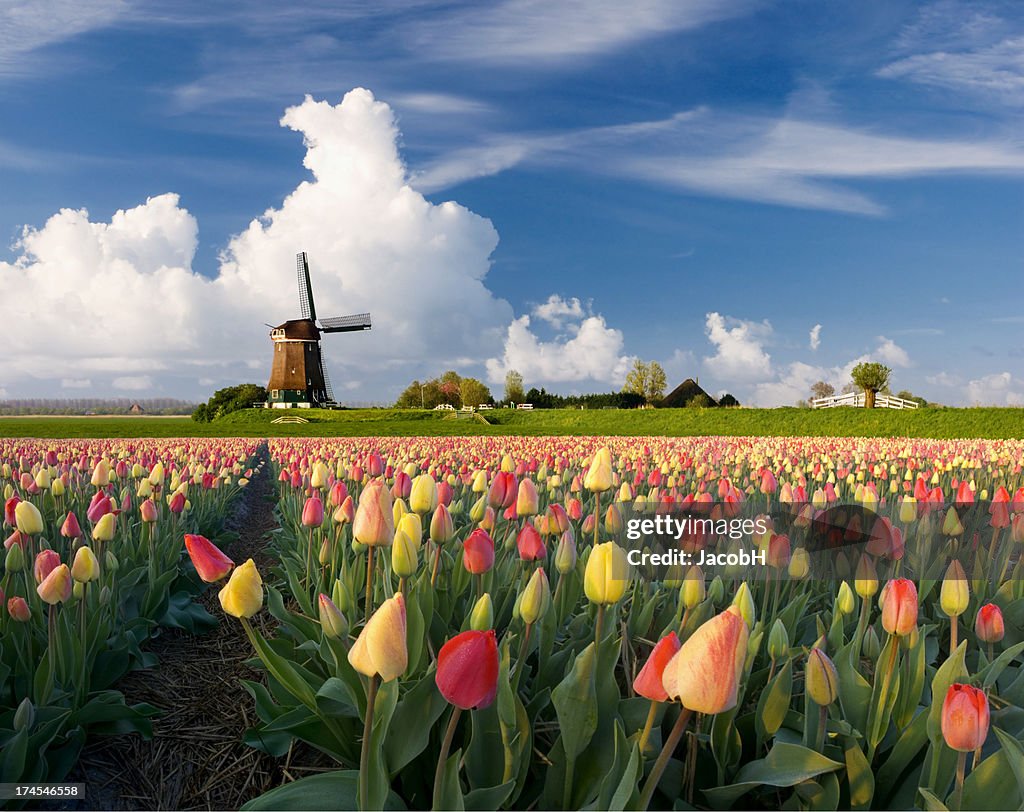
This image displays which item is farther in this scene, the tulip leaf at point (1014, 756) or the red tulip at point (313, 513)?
the red tulip at point (313, 513)

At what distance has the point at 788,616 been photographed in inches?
96.0

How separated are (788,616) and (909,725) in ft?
2.58

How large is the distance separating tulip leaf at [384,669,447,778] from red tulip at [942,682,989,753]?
3.17ft

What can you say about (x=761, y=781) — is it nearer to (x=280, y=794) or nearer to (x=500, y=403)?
(x=280, y=794)

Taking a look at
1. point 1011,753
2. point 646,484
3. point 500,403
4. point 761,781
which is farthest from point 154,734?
point 500,403

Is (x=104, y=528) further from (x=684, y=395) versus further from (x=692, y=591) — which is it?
(x=684, y=395)

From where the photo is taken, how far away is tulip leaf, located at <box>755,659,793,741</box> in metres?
1.69

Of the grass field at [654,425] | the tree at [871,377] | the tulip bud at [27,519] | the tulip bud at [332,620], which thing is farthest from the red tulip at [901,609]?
the tree at [871,377]

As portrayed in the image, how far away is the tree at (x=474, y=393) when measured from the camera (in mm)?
80812

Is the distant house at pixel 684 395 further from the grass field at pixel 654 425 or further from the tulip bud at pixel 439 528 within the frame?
the tulip bud at pixel 439 528

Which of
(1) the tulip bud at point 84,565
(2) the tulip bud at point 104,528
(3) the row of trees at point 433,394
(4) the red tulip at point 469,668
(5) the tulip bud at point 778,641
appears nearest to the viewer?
(4) the red tulip at point 469,668

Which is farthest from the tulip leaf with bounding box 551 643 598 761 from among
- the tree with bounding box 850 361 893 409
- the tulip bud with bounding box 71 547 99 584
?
the tree with bounding box 850 361 893 409

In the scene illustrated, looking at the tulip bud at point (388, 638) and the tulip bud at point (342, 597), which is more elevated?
the tulip bud at point (388, 638)

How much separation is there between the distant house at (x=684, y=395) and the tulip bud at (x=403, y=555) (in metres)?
73.2
